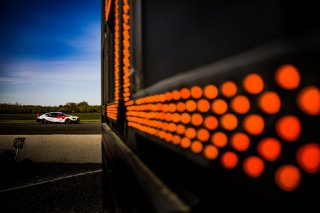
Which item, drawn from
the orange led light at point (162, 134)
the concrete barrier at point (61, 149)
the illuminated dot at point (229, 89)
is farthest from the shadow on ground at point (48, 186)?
the illuminated dot at point (229, 89)

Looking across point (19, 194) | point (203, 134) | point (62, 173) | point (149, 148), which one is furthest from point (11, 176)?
point (203, 134)

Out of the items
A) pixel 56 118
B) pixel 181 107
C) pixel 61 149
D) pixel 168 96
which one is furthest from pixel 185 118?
pixel 56 118

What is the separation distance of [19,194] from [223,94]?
8.80 m

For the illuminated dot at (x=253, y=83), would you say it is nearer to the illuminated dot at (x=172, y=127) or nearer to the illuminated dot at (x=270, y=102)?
the illuminated dot at (x=270, y=102)

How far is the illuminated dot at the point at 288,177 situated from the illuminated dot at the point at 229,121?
13 centimetres

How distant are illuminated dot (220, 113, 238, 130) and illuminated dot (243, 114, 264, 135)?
0.10ft

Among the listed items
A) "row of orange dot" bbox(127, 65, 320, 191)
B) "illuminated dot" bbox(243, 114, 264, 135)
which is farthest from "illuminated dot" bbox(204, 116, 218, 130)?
"illuminated dot" bbox(243, 114, 264, 135)

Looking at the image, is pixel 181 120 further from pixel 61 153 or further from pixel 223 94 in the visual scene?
pixel 61 153

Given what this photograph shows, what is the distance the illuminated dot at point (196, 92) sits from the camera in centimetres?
71

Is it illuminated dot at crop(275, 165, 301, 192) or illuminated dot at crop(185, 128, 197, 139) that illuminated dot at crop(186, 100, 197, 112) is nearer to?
illuminated dot at crop(185, 128, 197, 139)

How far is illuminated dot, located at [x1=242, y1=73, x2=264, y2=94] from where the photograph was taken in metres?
0.49

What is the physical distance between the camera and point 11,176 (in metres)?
10.3

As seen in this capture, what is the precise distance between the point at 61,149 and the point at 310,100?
1307cm

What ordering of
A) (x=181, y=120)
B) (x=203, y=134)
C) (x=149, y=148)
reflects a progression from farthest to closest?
(x=149, y=148) → (x=181, y=120) → (x=203, y=134)
